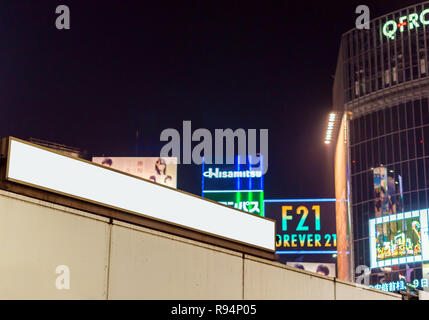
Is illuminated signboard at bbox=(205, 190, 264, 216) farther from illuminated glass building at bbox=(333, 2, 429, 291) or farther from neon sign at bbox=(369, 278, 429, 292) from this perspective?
neon sign at bbox=(369, 278, 429, 292)

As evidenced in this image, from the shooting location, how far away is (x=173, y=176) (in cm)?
9212

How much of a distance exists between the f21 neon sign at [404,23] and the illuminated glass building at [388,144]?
0.10m

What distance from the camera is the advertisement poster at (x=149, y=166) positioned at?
90.6m

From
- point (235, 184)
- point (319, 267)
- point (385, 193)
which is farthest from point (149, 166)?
point (385, 193)

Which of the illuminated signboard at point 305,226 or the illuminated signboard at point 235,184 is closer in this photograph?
the illuminated signboard at point 305,226

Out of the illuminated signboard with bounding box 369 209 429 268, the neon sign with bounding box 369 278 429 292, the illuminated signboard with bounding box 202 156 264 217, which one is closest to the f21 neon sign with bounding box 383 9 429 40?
the illuminated signboard with bounding box 369 209 429 268

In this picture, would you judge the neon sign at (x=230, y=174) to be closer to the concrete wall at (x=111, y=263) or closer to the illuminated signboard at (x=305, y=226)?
the illuminated signboard at (x=305, y=226)

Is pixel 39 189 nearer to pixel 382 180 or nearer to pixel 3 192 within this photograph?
pixel 3 192

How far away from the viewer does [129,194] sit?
1408 cm

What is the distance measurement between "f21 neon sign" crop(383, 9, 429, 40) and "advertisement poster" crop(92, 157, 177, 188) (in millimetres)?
27826

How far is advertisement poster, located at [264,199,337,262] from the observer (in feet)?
275

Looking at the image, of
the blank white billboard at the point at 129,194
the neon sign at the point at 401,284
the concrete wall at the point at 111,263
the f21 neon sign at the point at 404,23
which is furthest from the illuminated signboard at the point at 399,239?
the concrete wall at the point at 111,263
